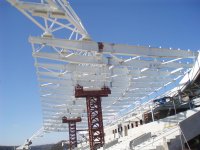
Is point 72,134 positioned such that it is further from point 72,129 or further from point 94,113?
point 94,113

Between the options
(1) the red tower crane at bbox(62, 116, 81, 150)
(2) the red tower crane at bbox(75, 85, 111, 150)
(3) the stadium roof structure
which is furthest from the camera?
(1) the red tower crane at bbox(62, 116, 81, 150)

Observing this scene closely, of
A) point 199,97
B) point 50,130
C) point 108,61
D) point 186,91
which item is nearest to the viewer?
point 108,61

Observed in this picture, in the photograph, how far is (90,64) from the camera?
30375 mm

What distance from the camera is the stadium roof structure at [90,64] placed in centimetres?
2306

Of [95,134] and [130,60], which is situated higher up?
[130,60]

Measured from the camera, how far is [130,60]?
2939cm

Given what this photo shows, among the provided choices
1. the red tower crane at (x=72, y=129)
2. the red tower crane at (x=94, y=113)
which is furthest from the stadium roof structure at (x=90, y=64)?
the red tower crane at (x=72, y=129)

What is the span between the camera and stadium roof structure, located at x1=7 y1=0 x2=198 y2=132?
23.1 m

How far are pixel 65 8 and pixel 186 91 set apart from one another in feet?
60.3

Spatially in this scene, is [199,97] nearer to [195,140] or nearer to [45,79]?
[195,140]

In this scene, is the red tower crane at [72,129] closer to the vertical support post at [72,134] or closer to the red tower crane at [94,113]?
the vertical support post at [72,134]

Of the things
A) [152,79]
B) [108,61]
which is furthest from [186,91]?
[108,61]

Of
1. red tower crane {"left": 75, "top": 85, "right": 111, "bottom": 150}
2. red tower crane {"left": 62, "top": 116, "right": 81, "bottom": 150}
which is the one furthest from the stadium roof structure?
red tower crane {"left": 62, "top": 116, "right": 81, "bottom": 150}

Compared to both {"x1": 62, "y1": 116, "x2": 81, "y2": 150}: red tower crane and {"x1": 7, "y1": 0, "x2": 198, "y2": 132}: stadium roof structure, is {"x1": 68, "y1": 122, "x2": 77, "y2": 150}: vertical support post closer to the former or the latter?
{"x1": 62, "y1": 116, "x2": 81, "y2": 150}: red tower crane
